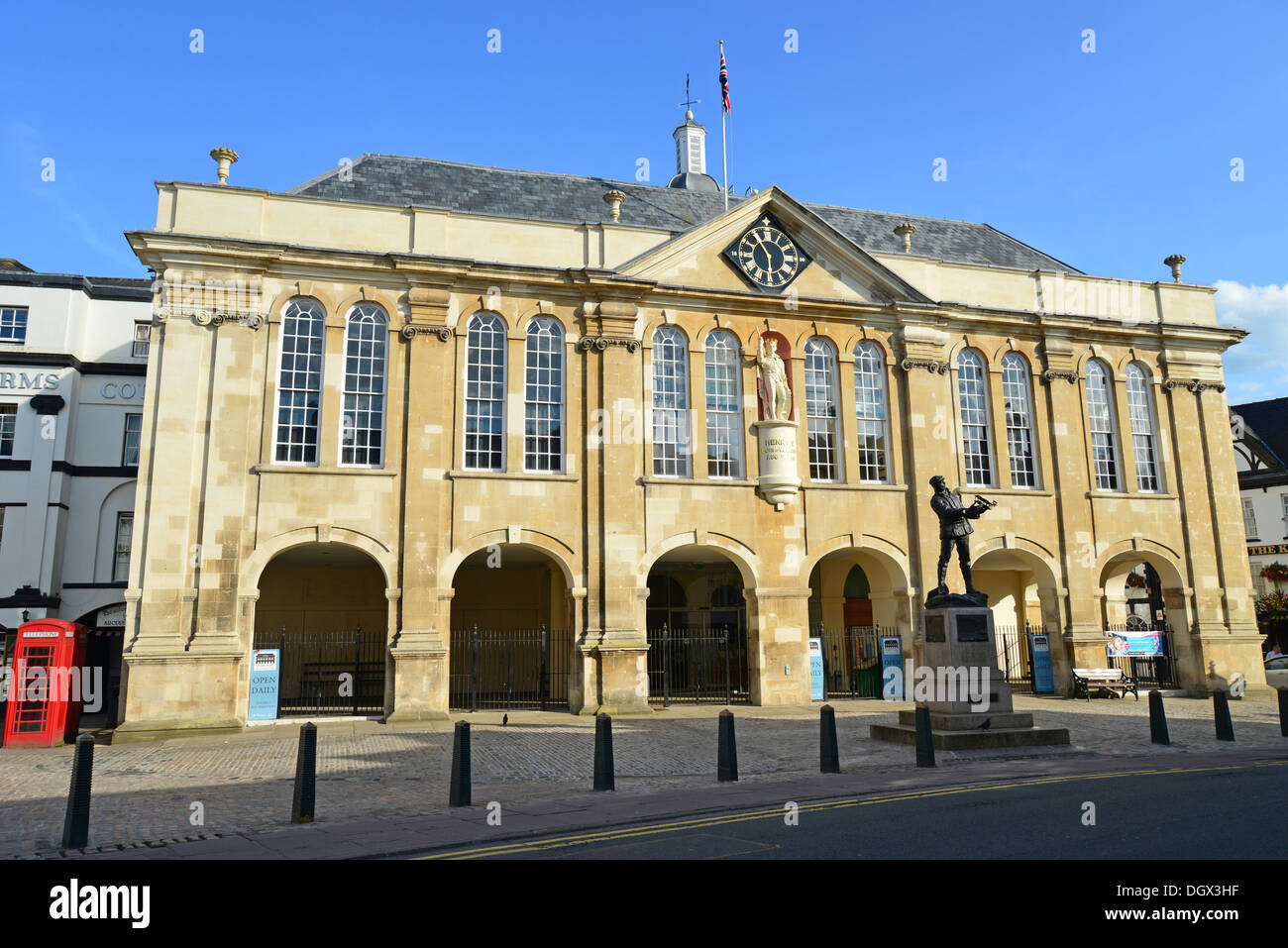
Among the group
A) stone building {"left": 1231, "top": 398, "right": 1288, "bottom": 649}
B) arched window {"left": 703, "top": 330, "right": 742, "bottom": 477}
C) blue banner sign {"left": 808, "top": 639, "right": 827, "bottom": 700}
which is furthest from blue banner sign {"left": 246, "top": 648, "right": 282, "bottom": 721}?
stone building {"left": 1231, "top": 398, "right": 1288, "bottom": 649}

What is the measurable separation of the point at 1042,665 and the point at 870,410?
8.71 metres

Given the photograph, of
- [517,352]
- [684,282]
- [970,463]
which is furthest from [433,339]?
[970,463]

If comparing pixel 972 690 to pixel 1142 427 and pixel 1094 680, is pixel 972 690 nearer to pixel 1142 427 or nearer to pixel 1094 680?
pixel 1094 680

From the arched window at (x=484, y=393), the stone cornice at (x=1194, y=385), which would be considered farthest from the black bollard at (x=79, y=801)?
the stone cornice at (x=1194, y=385)

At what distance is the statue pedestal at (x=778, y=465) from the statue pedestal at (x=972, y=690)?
7.59 metres

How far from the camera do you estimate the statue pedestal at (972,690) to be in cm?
1449

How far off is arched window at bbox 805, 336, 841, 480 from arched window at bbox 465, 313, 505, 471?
8102 millimetres

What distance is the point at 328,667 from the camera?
25.9m

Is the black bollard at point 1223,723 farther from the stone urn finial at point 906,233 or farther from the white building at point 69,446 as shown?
the white building at point 69,446

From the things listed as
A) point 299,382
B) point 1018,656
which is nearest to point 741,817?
point 299,382

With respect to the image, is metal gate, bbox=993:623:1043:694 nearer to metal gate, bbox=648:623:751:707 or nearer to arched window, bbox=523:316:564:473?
metal gate, bbox=648:623:751:707

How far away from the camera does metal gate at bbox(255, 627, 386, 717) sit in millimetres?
24984

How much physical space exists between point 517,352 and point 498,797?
1287 cm
